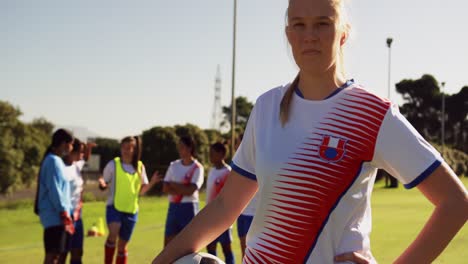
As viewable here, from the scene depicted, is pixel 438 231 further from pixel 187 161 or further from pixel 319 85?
pixel 187 161

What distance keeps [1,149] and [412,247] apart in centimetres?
3312

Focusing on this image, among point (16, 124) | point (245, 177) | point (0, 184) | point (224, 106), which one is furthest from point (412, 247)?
point (224, 106)

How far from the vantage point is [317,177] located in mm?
2045

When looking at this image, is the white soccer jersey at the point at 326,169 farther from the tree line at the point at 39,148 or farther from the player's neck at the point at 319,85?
the tree line at the point at 39,148

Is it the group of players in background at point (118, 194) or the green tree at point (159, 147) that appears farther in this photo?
the green tree at point (159, 147)

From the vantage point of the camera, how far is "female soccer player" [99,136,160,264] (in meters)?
9.59

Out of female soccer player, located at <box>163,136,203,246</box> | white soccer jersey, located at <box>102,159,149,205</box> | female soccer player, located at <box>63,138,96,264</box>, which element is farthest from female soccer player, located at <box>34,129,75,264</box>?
female soccer player, located at <box>163,136,203,246</box>

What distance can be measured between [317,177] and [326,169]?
0.13 feet

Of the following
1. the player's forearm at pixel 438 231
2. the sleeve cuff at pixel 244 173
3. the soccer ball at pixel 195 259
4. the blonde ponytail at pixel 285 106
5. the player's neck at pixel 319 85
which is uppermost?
the player's neck at pixel 319 85

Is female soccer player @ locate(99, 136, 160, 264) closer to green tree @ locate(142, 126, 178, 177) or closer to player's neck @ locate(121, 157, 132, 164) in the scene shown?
player's neck @ locate(121, 157, 132, 164)

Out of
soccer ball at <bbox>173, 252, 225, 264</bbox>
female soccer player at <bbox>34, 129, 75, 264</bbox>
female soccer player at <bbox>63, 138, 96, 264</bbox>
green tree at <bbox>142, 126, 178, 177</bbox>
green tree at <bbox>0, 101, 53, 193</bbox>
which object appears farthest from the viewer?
green tree at <bbox>142, 126, 178, 177</bbox>

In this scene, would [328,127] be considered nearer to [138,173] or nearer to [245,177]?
[245,177]

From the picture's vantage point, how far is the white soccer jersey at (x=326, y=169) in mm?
1953

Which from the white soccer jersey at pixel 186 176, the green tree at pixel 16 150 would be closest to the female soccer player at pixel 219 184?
the white soccer jersey at pixel 186 176
